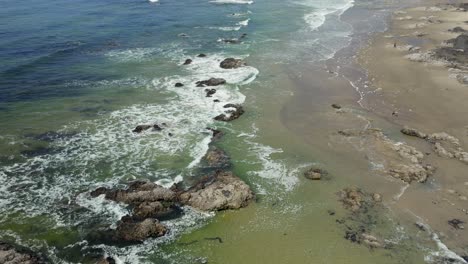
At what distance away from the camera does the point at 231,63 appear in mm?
41906

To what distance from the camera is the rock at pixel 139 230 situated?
1936 centimetres

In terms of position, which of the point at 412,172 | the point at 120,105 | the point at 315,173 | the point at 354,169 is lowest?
the point at 354,169

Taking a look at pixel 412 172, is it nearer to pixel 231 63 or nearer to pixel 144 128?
pixel 144 128

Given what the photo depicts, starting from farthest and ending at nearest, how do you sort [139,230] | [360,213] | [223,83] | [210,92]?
1. [223,83]
2. [210,92]
3. [360,213]
4. [139,230]

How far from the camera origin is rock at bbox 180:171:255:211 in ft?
70.2

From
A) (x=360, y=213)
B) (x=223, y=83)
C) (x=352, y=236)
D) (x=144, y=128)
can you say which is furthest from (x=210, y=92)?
(x=352, y=236)

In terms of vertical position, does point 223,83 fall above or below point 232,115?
above

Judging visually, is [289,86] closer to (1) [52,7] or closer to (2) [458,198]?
(2) [458,198]

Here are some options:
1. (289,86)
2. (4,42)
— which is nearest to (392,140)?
(289,86)

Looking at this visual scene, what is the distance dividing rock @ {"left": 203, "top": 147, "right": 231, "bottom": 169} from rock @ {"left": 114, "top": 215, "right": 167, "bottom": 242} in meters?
6.33

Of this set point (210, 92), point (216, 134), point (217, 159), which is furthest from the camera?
point (210, 92)

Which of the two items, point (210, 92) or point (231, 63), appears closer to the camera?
point (210, 92)

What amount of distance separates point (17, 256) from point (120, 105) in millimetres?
17267

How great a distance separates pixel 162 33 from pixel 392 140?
34413 millimetres
